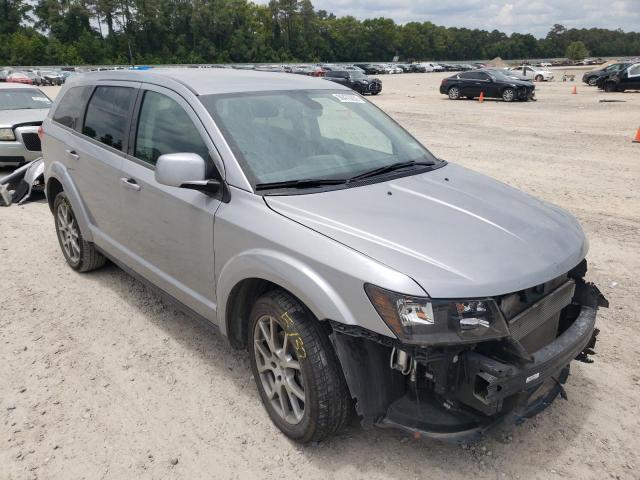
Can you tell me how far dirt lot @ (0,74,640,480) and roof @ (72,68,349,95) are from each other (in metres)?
1.76

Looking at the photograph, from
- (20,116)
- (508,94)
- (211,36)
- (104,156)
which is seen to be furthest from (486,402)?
(211,36)

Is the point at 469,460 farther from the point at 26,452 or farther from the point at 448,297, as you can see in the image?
the point at 26,452

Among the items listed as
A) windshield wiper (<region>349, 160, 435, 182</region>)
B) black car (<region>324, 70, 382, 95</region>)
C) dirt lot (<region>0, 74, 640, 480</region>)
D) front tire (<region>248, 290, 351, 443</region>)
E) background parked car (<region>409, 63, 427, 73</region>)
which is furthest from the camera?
background parked car (<region>409, 63, 427, 73</region>)

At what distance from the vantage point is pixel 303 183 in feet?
9.95

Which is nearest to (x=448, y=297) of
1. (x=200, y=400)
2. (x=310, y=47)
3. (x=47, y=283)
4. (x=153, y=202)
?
(x=200, y=400)

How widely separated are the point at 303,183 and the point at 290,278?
665 millimetres

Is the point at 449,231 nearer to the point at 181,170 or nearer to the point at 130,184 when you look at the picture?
the point at 181,170

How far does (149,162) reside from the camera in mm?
3666

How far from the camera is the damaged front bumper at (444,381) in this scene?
231 centimetres

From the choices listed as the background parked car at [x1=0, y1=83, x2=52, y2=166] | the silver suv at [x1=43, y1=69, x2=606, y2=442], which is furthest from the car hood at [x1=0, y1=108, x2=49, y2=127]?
the silver suv at [x1=43, y1=69, x2=606, y2=442]

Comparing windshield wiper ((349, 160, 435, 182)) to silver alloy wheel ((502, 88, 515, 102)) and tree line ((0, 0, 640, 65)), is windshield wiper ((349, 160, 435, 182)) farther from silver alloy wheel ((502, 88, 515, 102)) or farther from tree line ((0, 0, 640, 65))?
tree line ((0, 0, 640, 65))

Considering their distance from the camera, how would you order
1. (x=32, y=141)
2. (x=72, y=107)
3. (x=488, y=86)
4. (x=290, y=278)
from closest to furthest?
(x=290, y=278) → (x=72, y=107) → (x=32, y=141) → (x=488, y=86)

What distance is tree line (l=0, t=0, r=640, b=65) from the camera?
92.1 m

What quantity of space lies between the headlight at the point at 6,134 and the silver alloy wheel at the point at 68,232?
494 centimetres
